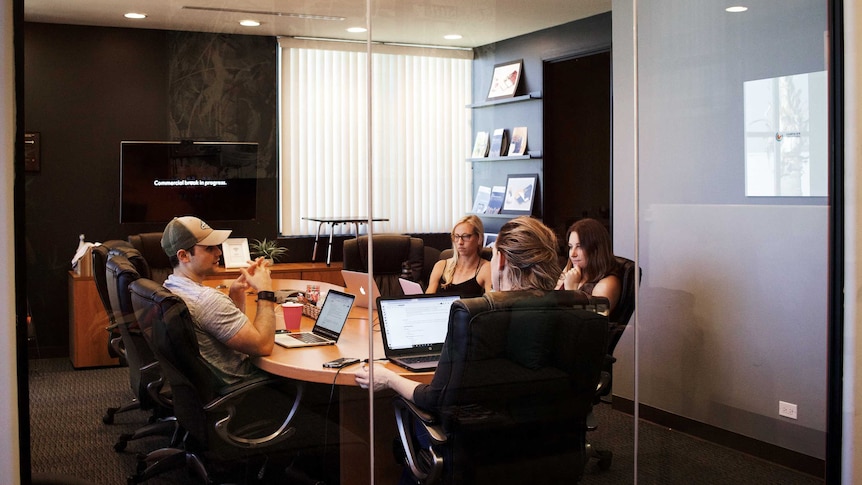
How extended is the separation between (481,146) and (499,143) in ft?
0.23

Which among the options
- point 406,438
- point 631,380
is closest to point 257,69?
point 406,438

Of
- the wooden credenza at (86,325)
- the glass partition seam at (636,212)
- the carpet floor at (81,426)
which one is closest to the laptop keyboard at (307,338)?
the carpet floor at (81,426)

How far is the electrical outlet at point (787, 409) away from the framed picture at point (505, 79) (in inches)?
76.2

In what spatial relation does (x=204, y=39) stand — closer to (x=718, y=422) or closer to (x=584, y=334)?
(x=584, y=334)

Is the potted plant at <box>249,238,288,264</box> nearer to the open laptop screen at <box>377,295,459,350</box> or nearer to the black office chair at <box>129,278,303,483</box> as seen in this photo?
the black office chair at <box>129,278,303,483</box>

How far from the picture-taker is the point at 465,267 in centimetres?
288

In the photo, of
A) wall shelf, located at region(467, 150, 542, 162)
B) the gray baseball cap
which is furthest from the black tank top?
the gray baseball cap

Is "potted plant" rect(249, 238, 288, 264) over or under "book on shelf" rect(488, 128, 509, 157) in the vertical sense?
under

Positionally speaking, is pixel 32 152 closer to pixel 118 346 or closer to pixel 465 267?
pixel 118 346

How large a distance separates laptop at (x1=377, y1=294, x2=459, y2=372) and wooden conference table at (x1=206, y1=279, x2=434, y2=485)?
4 cm

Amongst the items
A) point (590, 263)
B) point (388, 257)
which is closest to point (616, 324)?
point (590, 263)

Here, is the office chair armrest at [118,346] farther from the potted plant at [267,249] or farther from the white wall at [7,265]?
the potted plant at [267,249]

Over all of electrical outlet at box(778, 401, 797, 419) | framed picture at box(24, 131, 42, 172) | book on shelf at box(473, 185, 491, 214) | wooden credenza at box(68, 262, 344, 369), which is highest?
framed picture at box(24, 131, 42, 172)

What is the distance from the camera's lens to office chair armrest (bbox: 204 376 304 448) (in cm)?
257
